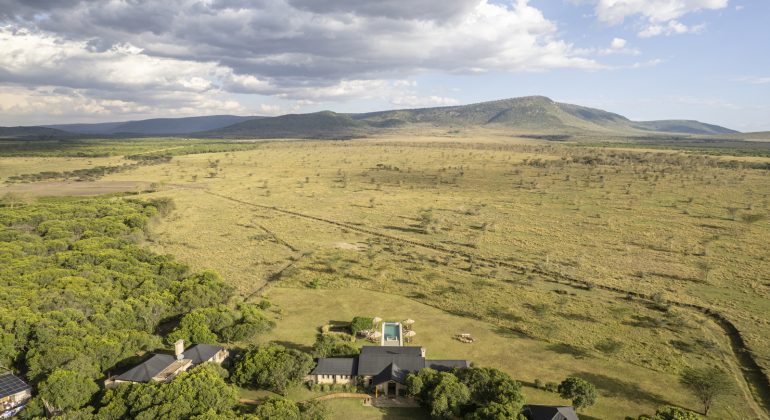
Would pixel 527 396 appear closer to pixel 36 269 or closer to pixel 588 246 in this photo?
pixel 588 246

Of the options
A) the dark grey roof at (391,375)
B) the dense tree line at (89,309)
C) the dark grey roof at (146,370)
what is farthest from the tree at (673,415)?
the dark grey roof at (146,370)

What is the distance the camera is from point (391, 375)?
3588cm

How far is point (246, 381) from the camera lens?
1419 inches

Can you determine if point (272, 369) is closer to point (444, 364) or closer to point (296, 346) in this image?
point (296, 346)

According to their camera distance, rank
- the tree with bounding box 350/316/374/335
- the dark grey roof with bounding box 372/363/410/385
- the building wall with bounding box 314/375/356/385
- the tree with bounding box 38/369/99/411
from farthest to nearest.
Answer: the tree with bounding box 350/316/374/335, the building wall with bounding box 314/375/356/385, the dark grey roof with bounding box 372/363/410/385, the tree with bounding box 38/369/99/411

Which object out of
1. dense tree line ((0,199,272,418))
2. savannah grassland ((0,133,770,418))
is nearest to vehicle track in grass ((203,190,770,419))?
savannah grassland ((0,133,770,418))

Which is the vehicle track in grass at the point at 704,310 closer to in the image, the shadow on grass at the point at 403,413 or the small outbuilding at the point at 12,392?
the shadow on grass at the point at 403,413

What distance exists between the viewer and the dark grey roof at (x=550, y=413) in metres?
30.1

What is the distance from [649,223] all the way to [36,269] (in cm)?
10026

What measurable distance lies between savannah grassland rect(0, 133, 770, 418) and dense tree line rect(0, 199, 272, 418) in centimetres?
729

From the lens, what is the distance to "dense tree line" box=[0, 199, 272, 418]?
35.1 metres

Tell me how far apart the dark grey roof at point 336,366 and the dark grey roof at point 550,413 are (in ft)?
46.3

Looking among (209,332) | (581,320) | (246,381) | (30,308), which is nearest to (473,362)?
(581,320)

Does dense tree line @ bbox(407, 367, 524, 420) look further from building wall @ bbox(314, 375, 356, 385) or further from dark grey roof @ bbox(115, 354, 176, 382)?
Result: dark grey roof @ bbox(115, 354, 176, 382)
